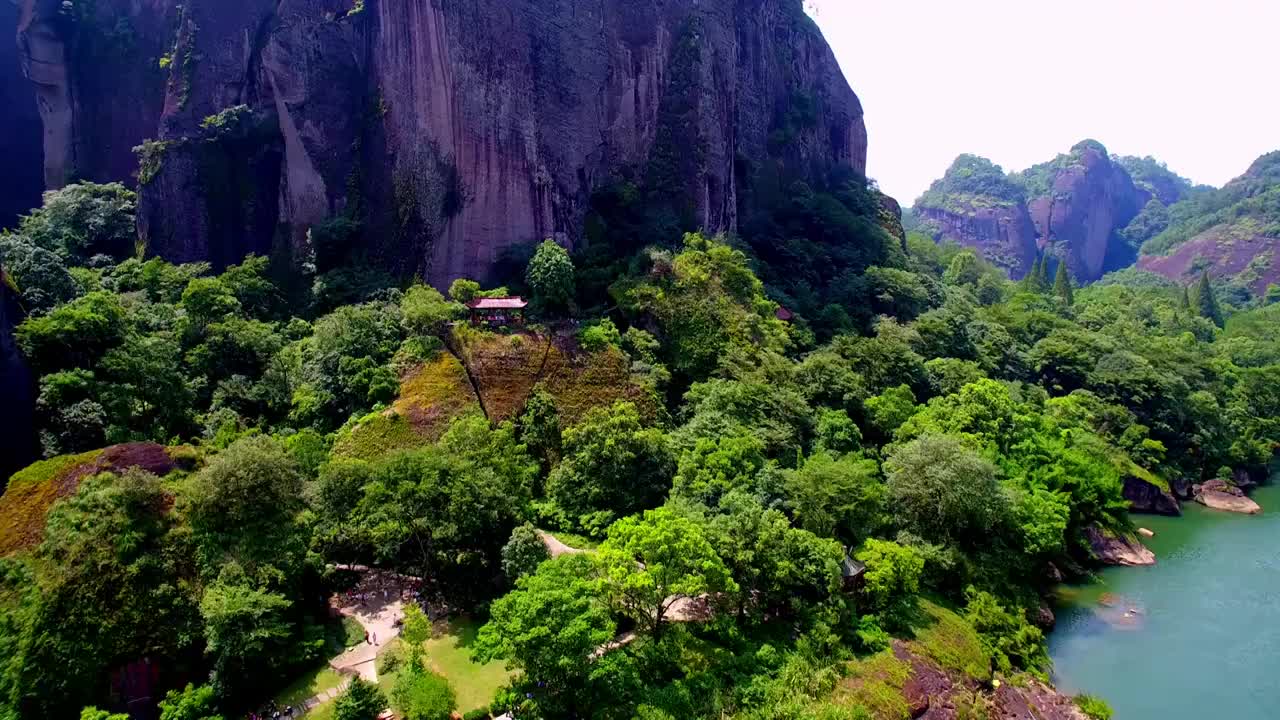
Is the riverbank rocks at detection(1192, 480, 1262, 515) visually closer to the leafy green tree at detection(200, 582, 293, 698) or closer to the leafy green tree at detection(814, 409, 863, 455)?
A: the leafy green tree at detection(814, 409, 863, 455)

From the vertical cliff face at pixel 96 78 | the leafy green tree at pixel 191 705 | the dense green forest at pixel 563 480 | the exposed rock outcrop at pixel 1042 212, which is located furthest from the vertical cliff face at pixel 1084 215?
the leafy green tree at pixel 191 705

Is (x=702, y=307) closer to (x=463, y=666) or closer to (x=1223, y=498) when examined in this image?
(x=463, y=666)

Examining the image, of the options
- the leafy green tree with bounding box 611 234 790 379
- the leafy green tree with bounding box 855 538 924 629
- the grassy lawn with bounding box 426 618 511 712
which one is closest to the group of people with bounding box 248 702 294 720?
the grassy lawn with bounding box 426 618 511 712

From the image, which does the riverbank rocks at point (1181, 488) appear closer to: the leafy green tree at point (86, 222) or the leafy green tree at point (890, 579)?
the leafy green tree at point (890, 579)

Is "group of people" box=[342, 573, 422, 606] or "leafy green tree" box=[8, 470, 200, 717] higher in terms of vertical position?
"leafy green tree" box=[8, 470, 200, 717]

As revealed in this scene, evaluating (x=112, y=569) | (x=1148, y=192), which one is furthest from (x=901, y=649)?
(x=1148, y=192)
